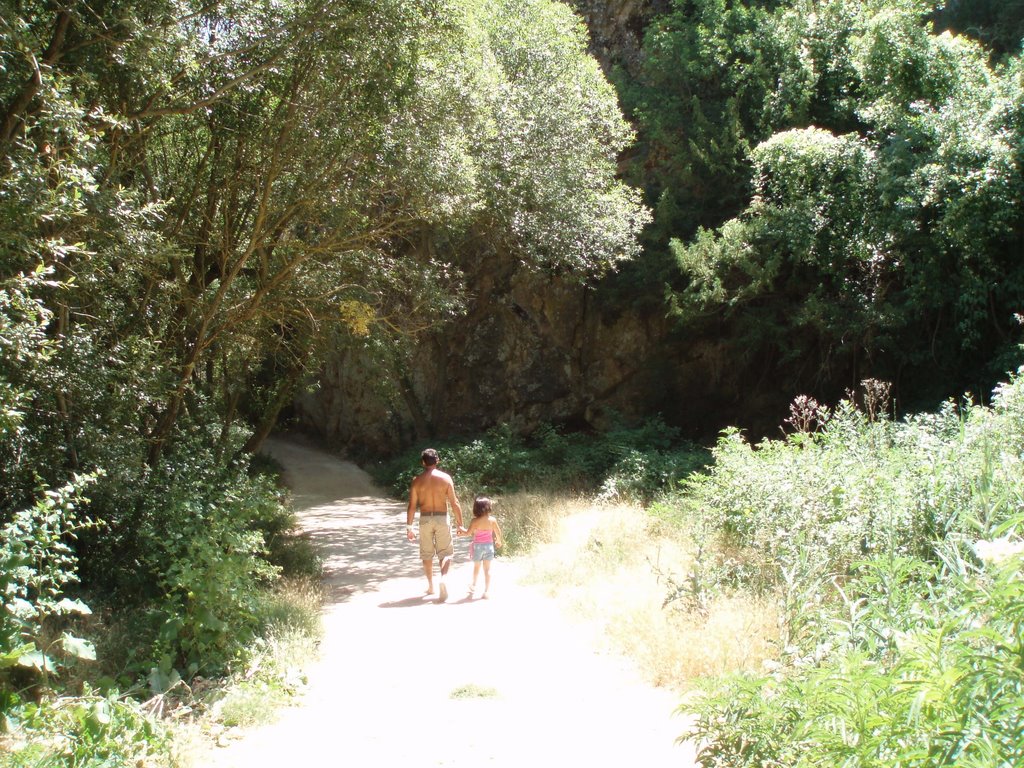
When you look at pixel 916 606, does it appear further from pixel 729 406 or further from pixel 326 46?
pixel 729 406

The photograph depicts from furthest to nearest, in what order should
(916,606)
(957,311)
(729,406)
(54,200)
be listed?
1. (729,406)
2. (957,311)
3. (54,200)
4. (916,606)

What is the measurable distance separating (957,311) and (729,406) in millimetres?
7025

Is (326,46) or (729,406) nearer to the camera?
(326,46)

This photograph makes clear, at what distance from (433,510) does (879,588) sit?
5.07 m

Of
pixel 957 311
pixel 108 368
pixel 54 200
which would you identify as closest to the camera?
pixel 54 200

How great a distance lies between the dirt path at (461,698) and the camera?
4734 mm

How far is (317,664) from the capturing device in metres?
6.56

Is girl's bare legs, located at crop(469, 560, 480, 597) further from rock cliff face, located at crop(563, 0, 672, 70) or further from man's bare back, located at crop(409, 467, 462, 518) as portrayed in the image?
rock cliff face, located at crop(563, 0, 672, 70)

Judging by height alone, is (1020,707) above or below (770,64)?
below

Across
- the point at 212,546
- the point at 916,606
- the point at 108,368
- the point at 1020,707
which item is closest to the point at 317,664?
the point at 212,546

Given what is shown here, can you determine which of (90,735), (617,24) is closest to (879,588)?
(90,735)

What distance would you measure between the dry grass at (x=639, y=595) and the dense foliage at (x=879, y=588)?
405 millimetres

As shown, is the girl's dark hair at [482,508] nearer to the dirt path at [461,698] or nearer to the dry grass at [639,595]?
the dirt path at [461,698]

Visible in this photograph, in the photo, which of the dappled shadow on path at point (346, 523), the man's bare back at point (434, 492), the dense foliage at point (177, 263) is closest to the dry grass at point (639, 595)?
the man's bare back at point (434, 492)
